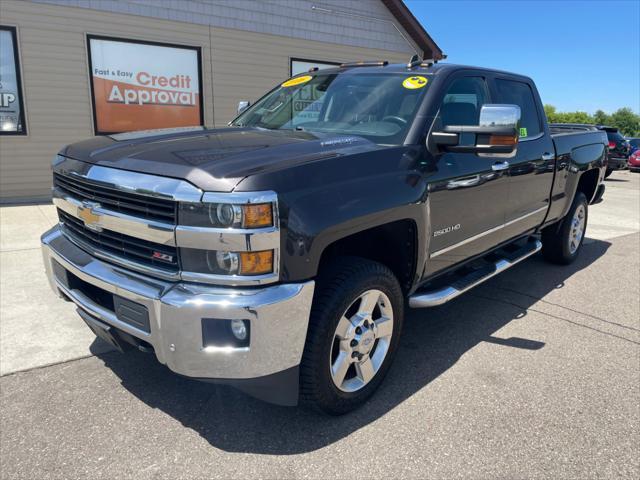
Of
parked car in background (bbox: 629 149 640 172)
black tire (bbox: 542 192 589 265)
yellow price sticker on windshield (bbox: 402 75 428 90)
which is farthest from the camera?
parked car in background (bbox: 629 149 640 172)

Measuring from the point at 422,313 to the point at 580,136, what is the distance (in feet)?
9.15

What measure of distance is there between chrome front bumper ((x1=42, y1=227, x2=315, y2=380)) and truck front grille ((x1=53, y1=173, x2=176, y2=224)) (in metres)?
0.31

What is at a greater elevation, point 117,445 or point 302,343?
point 302,343

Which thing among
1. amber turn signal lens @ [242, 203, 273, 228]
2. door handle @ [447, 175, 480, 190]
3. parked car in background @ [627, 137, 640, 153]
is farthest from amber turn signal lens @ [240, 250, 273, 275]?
parked car in background @ [627, 137, 640, 153]

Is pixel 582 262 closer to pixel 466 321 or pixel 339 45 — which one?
pixel 466 321

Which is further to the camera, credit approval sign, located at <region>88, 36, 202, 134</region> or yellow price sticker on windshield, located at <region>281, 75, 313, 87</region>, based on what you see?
credit approval sign, located at <region>88, 36, 202, 134</region>

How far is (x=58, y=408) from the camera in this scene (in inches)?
107

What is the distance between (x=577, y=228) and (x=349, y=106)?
3.74m

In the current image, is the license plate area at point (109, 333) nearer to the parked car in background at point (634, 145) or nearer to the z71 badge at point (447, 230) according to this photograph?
the z71 badge at point (447, 230)

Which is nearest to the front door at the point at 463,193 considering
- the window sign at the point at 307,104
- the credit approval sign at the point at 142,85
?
the window sign at the point at 307,104

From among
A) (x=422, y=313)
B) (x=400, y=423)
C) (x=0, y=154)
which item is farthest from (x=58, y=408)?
(x=0, y=154)

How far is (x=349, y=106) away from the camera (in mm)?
3453

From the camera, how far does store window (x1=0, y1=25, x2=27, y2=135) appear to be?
827 centimetres

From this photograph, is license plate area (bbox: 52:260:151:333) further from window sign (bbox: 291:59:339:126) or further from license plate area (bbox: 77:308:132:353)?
window sign (bbox: 291:59:339:126)
